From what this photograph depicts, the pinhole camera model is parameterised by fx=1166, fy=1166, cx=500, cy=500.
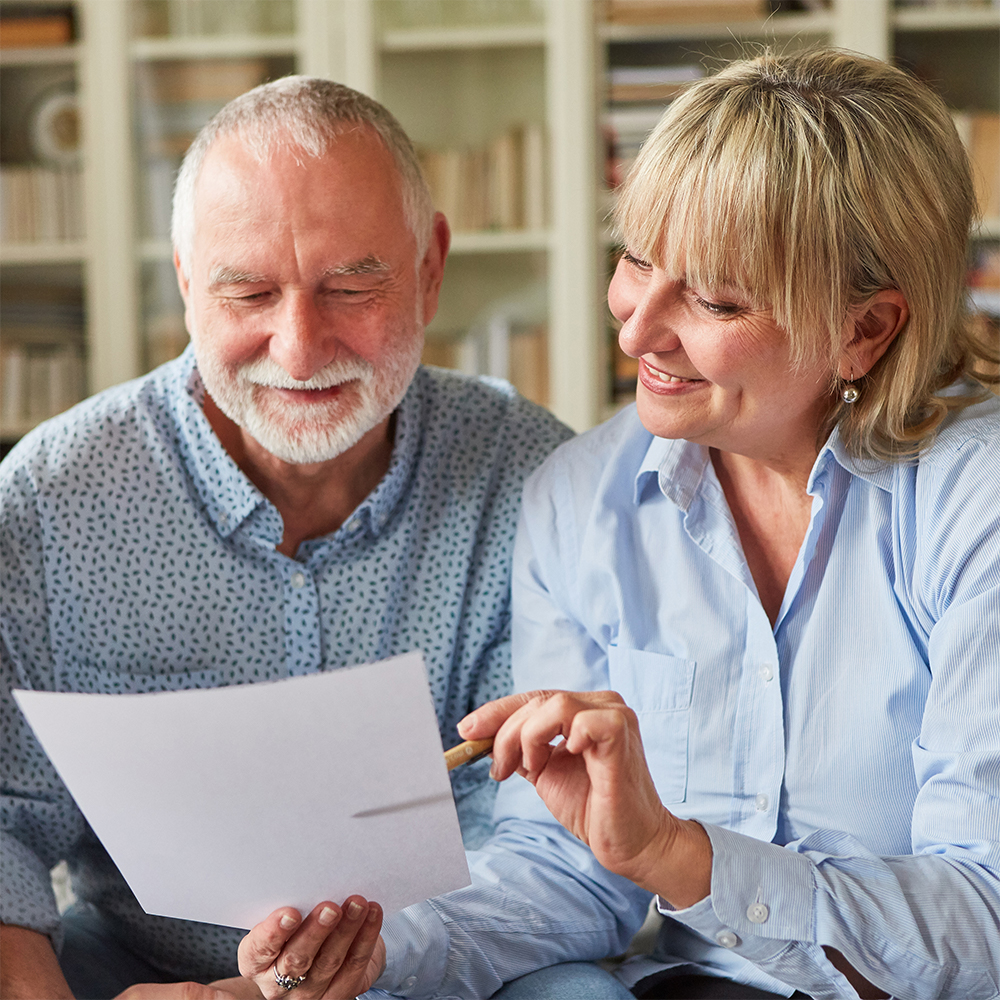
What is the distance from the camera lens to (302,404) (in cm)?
120

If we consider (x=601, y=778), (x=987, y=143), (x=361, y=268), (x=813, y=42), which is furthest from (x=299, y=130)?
(x=987, y=143)

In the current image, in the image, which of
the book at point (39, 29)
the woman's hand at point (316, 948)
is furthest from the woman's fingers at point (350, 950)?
the book at point (39, 29)

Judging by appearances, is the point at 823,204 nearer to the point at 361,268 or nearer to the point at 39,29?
the point at 361,268

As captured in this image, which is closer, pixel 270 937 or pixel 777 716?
pixel 270 937

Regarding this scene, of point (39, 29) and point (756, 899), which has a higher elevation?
point (39, 29)

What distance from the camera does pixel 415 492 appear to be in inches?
51.7

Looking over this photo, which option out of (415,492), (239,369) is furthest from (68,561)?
(415,492)

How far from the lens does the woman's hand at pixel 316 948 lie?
89cm

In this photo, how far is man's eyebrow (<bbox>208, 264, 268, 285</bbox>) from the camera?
115cm

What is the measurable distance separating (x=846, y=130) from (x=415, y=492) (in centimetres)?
59

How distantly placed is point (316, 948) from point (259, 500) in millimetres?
492

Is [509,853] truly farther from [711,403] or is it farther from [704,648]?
[711,403]

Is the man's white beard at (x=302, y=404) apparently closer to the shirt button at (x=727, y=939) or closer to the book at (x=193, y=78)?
the shirt button at (x=727, y=939)

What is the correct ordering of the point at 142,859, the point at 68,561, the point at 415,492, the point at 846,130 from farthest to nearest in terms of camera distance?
the point at 415,492 → the point at 68,561 → the point at 846,130 → the point at 142,859
